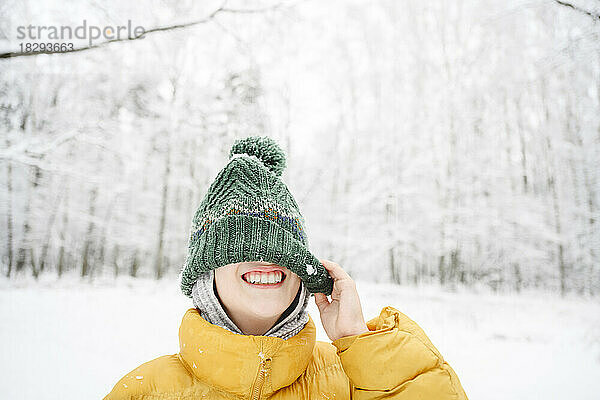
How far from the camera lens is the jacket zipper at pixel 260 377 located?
0.52 metres

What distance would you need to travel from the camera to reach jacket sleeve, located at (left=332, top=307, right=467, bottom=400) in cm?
50

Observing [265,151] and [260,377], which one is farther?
[265,151]

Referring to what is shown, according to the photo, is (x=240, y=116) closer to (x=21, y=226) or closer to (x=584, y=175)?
(x=21, y=226)

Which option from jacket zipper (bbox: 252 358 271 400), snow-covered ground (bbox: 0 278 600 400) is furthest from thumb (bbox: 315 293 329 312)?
snow-covered ground (bbox: 0 278 600 400)

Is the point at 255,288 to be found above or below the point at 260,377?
above

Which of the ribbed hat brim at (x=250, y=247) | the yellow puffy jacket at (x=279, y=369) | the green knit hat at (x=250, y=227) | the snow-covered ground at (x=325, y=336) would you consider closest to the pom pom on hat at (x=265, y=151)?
the green knit hat at (x=250, y=227)

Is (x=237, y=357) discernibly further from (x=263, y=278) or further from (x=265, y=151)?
(x=265, y=151)

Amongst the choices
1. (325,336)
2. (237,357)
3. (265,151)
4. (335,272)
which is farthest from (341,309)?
(325,336)

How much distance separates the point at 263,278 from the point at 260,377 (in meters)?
0.14

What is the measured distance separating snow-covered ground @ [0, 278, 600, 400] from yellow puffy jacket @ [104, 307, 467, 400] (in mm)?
1222

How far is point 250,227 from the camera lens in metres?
0.55

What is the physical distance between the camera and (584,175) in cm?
240

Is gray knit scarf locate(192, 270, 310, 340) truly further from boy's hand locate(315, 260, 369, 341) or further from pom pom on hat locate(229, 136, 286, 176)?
pom pom on hat locate(229, 136, 286, 176)

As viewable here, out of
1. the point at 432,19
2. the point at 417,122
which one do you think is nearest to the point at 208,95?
the point at 417,122
